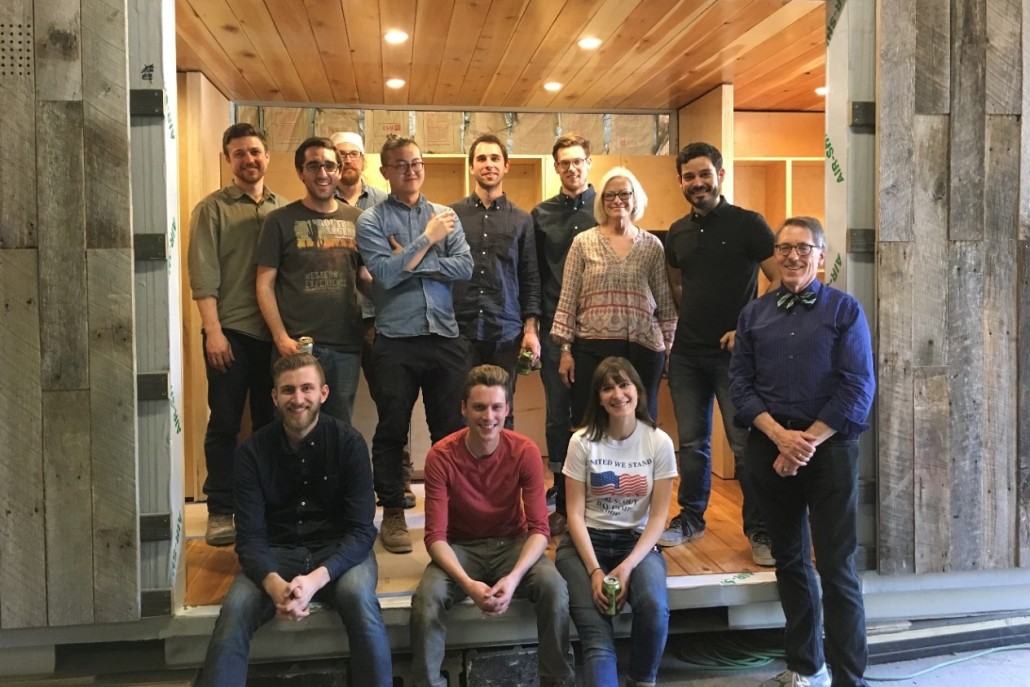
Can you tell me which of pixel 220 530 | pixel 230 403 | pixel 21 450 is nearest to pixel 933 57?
pixel 230 403

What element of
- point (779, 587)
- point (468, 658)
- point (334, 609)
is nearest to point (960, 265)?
point (779, 587)

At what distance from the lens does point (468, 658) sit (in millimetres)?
2629

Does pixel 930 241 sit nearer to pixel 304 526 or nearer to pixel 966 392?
pixel 966 392

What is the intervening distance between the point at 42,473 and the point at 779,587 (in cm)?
230

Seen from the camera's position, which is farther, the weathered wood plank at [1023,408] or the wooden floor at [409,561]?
the weathered wood plank at [1023,408]

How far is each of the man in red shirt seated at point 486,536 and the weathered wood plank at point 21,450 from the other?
45.7 inches

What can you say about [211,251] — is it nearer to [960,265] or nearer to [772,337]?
[772,337]

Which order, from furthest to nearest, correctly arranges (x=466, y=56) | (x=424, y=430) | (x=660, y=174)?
(x=660, y=174)
(x=424, y=430)
(x=466, y=56)

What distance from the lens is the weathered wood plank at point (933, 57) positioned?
9.36 feet

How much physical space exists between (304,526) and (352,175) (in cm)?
164

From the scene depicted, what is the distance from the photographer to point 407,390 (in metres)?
3.00

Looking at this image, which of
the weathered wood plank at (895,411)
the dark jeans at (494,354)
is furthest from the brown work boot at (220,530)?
the weathered wood plank at (895,411)

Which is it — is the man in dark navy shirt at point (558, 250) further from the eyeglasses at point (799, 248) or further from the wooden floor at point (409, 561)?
the eyeglasses at point (799, 248)

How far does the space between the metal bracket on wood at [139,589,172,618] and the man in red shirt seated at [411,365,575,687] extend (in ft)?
2.54
